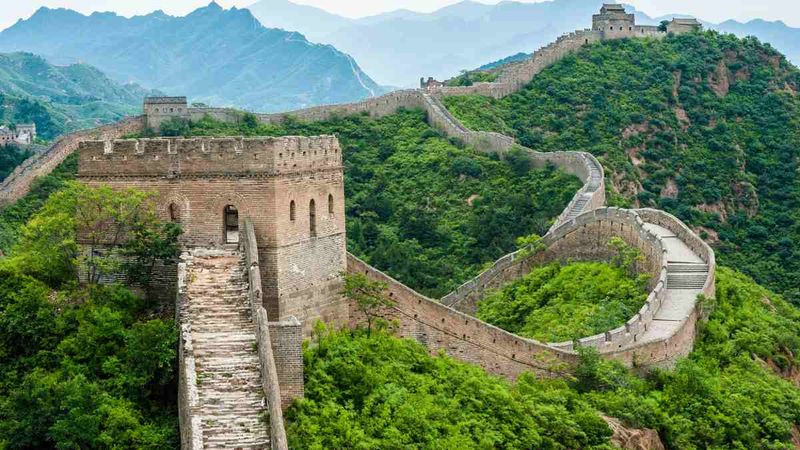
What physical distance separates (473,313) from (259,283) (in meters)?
21.8

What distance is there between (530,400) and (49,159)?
4801 centimetres

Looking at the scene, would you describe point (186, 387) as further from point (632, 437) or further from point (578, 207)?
point (578, 207)

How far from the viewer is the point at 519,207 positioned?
2422 inches

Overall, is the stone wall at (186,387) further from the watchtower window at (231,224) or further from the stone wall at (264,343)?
the watchtower window at (231,224)

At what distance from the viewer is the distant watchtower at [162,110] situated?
75.2 meters

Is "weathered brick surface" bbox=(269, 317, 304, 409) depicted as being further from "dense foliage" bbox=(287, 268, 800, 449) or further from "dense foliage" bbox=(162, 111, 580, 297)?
"dense foliage" bbox=(162, 111, 580, 297)

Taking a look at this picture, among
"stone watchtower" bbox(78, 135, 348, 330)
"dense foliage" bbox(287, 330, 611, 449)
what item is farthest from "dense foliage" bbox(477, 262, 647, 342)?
"stone watchtower" bbox(78, 135, 348, 330)

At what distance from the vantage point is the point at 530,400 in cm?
2841

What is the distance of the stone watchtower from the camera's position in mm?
26422

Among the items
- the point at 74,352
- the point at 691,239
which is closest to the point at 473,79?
the point at 691,239

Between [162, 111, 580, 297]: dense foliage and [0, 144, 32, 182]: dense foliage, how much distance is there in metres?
19.0

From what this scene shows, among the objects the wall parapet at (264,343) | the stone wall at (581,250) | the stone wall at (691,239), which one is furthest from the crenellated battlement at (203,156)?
the stone wall at (691,239)

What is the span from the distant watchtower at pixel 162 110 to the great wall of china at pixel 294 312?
31.8 metres

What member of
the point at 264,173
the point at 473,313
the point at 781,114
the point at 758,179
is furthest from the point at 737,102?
the point at 264,173
